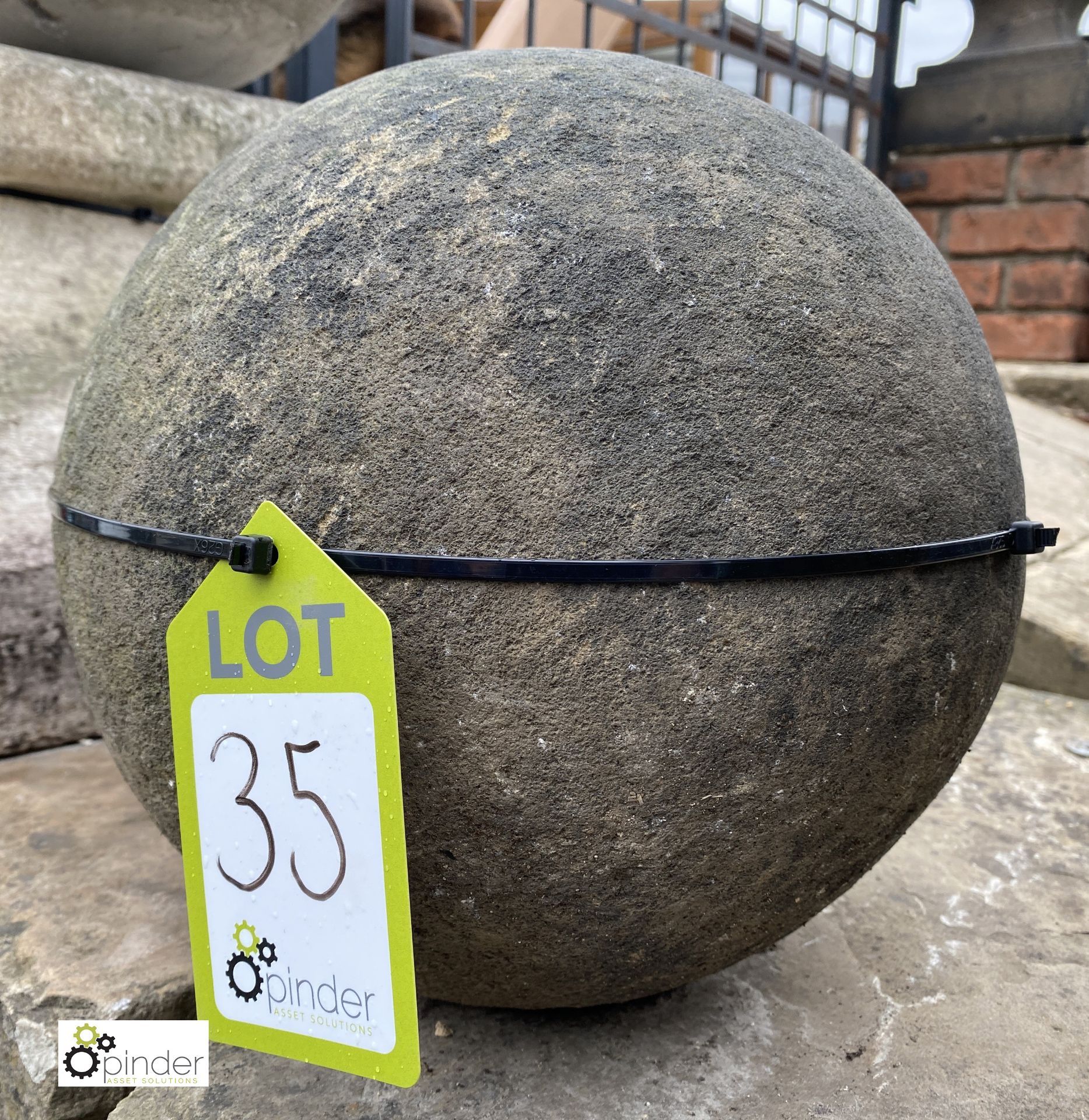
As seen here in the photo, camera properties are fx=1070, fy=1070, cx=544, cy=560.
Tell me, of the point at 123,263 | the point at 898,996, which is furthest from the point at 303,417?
the point at 123,263

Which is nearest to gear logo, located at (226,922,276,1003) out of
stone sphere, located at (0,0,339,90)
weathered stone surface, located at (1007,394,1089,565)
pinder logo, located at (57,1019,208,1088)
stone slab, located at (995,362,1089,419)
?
pinder logo, located at (57,1019,208,1088)

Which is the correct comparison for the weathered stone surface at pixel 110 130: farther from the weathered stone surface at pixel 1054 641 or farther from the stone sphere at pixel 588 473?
the weathered stone surface at pixel 1054 641

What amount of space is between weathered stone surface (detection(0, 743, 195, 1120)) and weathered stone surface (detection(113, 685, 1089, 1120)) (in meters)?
0.14

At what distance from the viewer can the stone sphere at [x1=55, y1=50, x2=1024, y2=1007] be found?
3.38 ft

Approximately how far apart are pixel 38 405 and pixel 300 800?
1.55 metres

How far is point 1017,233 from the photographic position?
15.2ft

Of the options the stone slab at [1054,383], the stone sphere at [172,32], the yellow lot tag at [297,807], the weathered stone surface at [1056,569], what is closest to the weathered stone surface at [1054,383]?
the stone slab at [1054,383]

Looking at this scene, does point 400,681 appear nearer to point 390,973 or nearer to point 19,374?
point 390,973

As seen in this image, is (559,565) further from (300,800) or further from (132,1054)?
(132,1054)

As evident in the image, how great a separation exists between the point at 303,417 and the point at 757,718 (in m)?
0.54

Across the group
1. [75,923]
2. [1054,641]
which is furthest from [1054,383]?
[75,923]

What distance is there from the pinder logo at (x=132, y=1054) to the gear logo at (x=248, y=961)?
0.15 metres

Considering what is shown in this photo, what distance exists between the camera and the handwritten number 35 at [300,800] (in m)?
1.04

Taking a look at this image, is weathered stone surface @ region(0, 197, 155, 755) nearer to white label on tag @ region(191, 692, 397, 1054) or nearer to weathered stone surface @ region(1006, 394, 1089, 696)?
white label on tag @ region(191, 692, 397, 1054)
